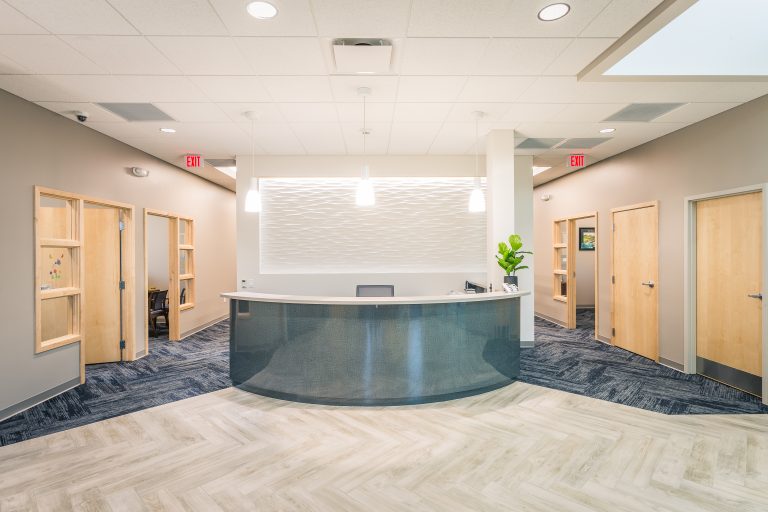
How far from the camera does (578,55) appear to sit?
2998 mm

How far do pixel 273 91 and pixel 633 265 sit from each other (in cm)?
526

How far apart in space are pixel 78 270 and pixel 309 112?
123 inches

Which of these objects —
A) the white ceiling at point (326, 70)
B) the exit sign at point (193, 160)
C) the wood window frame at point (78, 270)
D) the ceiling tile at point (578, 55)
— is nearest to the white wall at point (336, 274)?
the exit sign at point (193, 160)

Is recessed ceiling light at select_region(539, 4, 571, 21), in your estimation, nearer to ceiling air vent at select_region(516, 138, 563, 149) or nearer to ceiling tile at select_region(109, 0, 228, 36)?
ceiling tile at select_region(109, 0, 228, 36)

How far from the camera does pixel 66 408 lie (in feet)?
11.8

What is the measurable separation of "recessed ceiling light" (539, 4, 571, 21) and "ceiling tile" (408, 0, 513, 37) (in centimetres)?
24

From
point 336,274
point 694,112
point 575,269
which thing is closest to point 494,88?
point 694,112

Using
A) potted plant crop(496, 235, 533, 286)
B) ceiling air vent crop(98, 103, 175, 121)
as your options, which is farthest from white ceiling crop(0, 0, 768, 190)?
potted plant crop(496, 235, 533, 286)

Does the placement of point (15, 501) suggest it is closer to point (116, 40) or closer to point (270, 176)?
point (116, 40)

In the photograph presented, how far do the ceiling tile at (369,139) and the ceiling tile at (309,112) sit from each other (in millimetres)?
332

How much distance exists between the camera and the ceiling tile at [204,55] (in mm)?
2768

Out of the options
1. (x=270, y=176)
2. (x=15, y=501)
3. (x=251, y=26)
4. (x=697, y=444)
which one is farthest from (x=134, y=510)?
(x=270, y=176)

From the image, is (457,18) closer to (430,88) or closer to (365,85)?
(430,88)

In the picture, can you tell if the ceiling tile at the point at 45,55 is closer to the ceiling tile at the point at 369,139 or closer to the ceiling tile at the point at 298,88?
the ceiling tile at the point at 298,88
